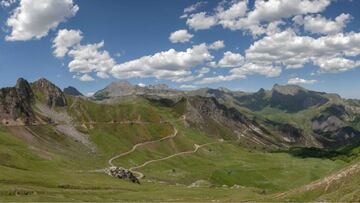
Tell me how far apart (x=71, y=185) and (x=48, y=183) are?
5450 millimetres

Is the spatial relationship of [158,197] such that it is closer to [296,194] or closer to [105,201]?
[105,201]

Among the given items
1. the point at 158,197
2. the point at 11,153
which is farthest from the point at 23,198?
the point at 11,153

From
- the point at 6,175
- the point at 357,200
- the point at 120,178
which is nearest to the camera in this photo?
the point at 357,200

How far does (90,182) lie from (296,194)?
56313 millimetres

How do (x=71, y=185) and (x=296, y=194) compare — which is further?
(x=71, y=185)

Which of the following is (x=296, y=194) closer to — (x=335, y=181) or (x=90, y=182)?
(x=335, y=181)

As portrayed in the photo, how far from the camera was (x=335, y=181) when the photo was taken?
261ft

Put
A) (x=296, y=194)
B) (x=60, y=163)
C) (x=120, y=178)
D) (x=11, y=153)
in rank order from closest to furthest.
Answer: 1. (x=296, y=194)
2. (x=120, y=178)
3. (x=11, y=153)
4. (x=60, y=163)

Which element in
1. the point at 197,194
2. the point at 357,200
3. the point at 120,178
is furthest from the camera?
the point at 120,178

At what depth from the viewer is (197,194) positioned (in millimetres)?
114062

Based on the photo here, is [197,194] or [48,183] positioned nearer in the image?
[48,183]

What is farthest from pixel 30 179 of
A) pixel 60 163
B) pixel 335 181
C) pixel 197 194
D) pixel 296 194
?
pixel 60 163

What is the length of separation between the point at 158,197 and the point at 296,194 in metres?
33.4

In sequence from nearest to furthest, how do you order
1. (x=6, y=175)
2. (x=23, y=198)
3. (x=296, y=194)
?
(x=23, y=198) → (x=296, y=194) → (x=6, y=175)
